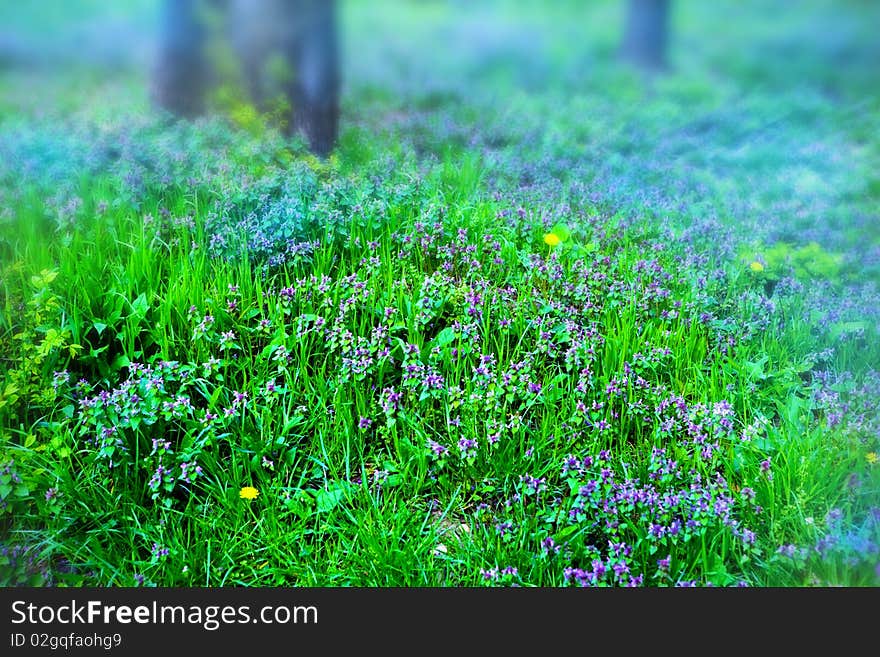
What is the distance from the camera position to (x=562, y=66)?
2.79 metres

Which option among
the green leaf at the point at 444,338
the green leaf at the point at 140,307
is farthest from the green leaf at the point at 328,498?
the green leaf at the point at 140,307

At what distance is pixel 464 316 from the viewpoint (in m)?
2.63

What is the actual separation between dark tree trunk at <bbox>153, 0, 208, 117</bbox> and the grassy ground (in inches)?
3.7

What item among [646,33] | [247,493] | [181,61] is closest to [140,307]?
[247,493]

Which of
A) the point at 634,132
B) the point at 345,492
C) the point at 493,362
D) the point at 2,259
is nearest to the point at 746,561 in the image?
the point at 493,362

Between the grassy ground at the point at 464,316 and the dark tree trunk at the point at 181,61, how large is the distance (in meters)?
0.09

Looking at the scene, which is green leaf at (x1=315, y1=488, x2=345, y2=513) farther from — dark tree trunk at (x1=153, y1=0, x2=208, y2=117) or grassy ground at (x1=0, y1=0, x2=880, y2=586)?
dark tree trunk at (x1=153, y1=0, x2=208, y2=117)

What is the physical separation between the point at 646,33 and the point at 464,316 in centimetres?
131

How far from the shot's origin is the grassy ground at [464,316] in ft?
7.75

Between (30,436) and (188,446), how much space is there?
0.56 meters

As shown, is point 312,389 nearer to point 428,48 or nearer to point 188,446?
point 188,446

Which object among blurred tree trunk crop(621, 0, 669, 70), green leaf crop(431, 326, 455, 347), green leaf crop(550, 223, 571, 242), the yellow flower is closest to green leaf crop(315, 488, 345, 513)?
the yellow flower

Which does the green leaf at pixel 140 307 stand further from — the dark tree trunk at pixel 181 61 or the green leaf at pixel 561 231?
the green leaf at pixel 561 231

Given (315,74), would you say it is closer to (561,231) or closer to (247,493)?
(561,231)
